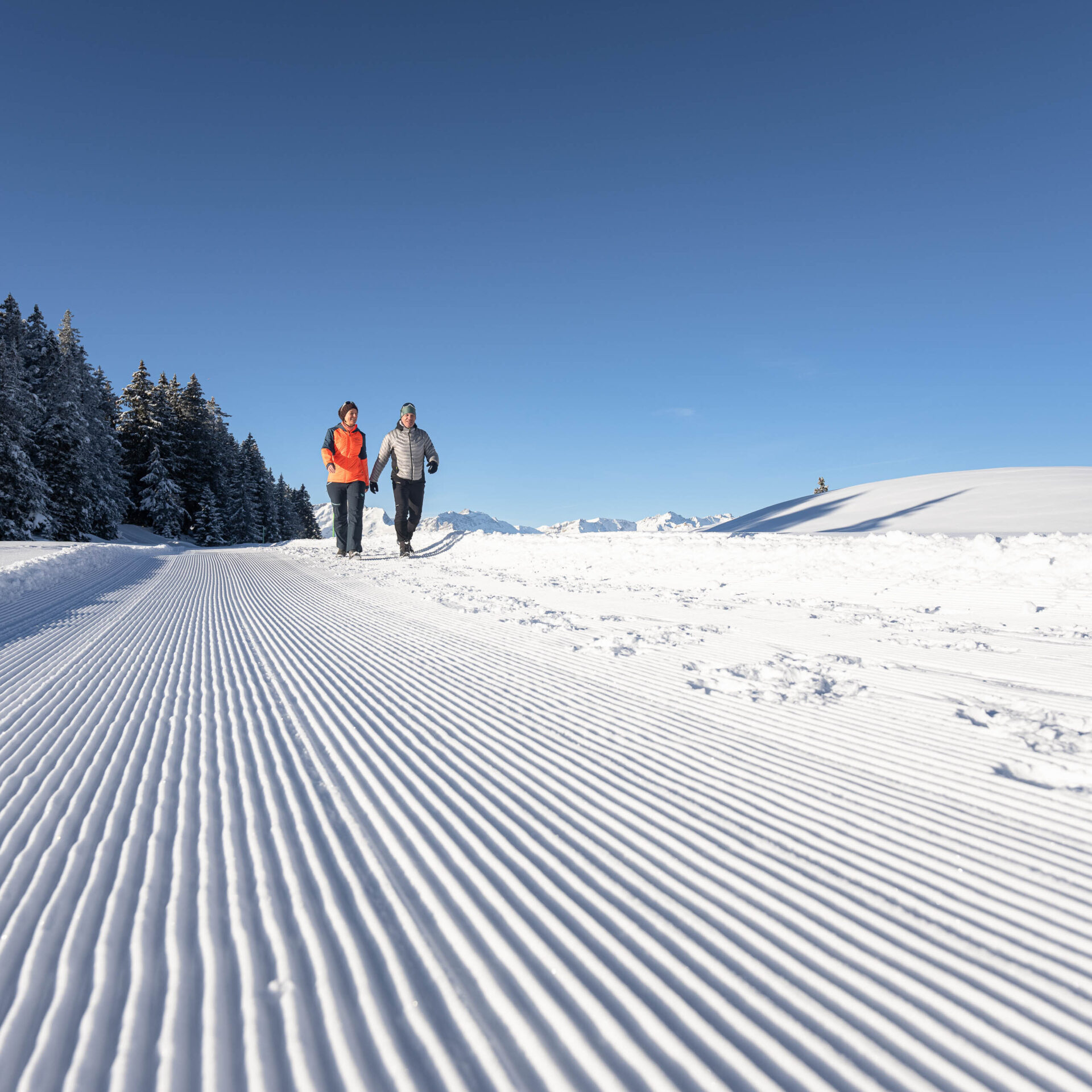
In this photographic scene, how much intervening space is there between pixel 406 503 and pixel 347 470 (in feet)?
4.96

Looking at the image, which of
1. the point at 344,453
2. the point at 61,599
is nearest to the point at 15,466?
the point at 344,453

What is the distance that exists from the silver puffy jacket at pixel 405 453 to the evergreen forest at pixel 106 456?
15.8m

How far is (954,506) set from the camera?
12.5 metres

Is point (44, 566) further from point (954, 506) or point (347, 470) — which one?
point (954, 506)

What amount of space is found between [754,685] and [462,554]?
10.6m

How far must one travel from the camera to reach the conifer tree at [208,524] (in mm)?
39281

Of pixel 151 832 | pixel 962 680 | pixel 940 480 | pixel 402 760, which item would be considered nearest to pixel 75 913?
pixel 151 832

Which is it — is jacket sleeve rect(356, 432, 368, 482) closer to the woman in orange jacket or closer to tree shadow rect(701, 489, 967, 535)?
the woman in orange jacket

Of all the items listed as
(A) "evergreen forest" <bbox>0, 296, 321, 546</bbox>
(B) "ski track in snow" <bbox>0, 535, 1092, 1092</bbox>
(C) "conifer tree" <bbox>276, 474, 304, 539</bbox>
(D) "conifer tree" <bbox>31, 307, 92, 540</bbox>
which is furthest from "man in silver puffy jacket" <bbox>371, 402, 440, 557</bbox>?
(C) "conifer tree" <bbox>276, 474, 304, 539</bbox>

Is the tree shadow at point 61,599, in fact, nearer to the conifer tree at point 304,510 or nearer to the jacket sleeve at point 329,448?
the jacket sleeve at point 329,448

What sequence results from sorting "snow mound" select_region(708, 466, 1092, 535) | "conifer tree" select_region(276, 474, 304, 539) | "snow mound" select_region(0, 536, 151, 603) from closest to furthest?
"snow mound" select_region(0, 536, 151, 603)
"snow mound" select_region(708, 466, 1092, 535)
"conifer tree" select_region(276, 474, 304, 539)

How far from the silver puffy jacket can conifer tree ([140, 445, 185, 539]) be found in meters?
30.7

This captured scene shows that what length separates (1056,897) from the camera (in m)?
1.57

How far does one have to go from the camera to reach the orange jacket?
13633 millimetres
